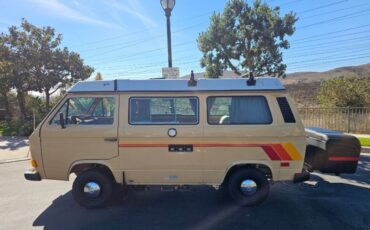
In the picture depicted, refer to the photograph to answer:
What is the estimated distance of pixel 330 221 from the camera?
462 centimetres

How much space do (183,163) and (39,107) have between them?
59.0 ft

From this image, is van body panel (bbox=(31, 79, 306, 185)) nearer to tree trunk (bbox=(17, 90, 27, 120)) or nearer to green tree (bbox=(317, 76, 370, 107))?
green tree (bbox=(317, 76, 370, 107))

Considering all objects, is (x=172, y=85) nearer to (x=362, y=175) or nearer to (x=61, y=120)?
(x=61, y=120)

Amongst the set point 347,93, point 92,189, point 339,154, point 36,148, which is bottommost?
point 92,189

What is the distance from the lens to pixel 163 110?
5.15 metres

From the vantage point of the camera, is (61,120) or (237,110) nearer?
(61,120)

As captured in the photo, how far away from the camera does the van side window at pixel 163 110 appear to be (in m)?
5.11

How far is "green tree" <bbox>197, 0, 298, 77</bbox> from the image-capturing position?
14.0 meters

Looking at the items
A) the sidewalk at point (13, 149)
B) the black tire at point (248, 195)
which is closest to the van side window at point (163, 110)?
the black tire at point (248, 195)

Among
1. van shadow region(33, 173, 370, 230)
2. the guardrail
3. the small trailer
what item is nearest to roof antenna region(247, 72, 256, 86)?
the small trailer

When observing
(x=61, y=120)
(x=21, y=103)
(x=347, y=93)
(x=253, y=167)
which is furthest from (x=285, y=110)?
(x=21, y=103)

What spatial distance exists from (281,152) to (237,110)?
3.22 feet

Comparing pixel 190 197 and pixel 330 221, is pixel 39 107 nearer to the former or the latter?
pixel 190 197

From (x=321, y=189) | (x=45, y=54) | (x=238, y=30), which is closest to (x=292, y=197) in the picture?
(x=321, y=189)
